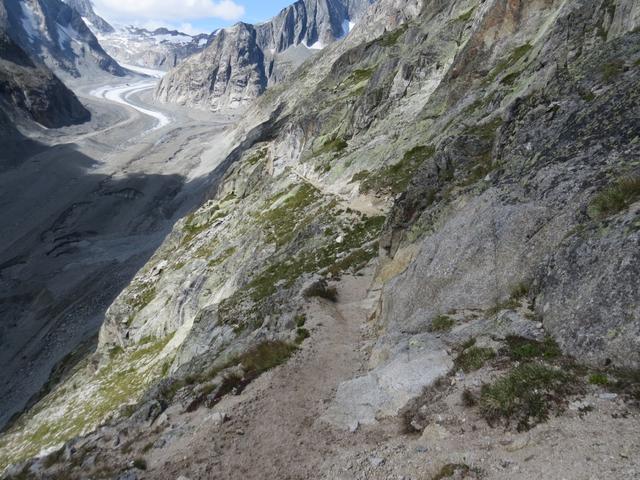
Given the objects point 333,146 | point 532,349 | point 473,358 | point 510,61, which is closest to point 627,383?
point 532,349

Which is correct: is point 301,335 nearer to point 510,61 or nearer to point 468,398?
point 468,398

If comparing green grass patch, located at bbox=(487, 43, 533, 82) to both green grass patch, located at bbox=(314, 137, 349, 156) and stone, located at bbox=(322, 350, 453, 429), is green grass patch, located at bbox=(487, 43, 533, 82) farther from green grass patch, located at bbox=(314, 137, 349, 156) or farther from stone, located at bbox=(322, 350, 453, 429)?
stone, located at bbox=(322, 350, 453, 429)

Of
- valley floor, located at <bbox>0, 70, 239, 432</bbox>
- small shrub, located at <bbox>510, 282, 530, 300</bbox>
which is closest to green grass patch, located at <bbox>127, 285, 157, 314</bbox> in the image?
valley floor, located at <bbox>0, 70, 239, 432</bbox>

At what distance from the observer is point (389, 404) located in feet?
41.7

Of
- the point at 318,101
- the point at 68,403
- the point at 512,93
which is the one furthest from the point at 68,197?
the point at 512,93

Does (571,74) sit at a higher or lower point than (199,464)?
higher

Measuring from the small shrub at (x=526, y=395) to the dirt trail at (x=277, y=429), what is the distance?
4301mm

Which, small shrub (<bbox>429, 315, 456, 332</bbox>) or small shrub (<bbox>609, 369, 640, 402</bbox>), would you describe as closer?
small shrub (<bbox>609, 369, 640, 402</bbox>)

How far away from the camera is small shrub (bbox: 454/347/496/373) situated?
11906 mm

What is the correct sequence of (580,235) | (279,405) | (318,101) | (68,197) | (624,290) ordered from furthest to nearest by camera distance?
(68,197) < (318,101) < (279,405) < (580,235) < (624,290)

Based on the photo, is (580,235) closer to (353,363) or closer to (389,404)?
(389,404)

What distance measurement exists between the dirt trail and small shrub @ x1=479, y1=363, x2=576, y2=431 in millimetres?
4301

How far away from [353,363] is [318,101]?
74.6 m

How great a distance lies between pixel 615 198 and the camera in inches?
494
